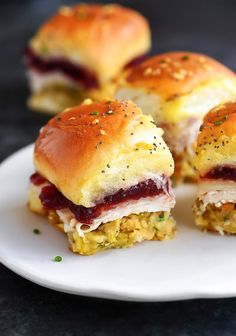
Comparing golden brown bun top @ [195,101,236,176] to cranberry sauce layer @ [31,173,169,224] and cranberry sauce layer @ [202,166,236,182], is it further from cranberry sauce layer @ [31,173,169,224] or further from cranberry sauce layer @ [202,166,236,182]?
cranberry sauce layer @ [31,173,169,224]

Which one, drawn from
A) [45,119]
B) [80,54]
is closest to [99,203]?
[45,119]

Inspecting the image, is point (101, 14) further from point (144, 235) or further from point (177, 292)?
point (177, 292)

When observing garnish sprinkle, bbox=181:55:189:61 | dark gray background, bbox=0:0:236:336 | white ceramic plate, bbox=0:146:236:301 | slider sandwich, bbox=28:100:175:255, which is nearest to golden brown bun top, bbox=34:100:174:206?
slider sandwich, bbox=28:100:175:255

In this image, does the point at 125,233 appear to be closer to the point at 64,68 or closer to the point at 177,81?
the point at 177,81

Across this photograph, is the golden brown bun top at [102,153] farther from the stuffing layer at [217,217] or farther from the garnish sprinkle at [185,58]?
the garnish sprinkle at [185,58]

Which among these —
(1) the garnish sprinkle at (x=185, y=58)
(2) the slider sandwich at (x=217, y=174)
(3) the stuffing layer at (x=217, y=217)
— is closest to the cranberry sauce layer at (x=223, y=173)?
(2) the slider sandwich at (x=217, y=174)

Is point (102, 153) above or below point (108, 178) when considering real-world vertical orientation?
above

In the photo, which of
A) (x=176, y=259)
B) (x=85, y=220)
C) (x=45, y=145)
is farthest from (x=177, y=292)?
(x=45, y=145)
